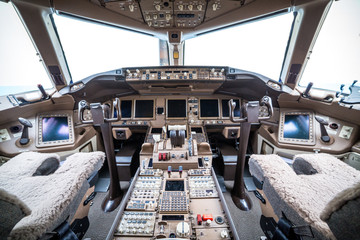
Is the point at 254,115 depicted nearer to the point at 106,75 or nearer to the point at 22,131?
the point at 106,75

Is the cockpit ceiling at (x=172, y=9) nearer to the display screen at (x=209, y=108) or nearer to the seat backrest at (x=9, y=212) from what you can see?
the display screen at (x=209, y=108)

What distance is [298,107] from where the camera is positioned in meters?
2.43

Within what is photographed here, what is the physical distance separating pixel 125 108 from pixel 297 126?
3169 millimetres

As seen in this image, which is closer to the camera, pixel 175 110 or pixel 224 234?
pixel 224 234

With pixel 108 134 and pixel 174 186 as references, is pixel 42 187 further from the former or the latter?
pixel 174 186

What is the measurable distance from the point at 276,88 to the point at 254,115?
3.71 ft

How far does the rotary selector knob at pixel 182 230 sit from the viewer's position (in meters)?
0.93

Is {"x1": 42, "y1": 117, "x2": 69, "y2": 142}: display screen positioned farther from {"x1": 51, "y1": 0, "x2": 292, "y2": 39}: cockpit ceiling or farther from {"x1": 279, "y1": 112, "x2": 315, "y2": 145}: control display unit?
{"x1": 279, "y1": 112, "x2": 315, "y2": 145}: control display unit

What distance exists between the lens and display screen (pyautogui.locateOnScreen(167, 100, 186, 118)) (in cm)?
300

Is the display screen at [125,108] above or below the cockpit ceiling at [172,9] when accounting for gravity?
below

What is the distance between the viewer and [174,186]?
141 centimetres

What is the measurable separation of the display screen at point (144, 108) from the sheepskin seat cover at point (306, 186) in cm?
220

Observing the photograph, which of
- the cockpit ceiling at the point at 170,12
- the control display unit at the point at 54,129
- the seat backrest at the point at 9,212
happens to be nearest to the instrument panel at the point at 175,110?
the control display unit at the point at 54,129

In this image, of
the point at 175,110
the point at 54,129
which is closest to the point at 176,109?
the point at 175,110
